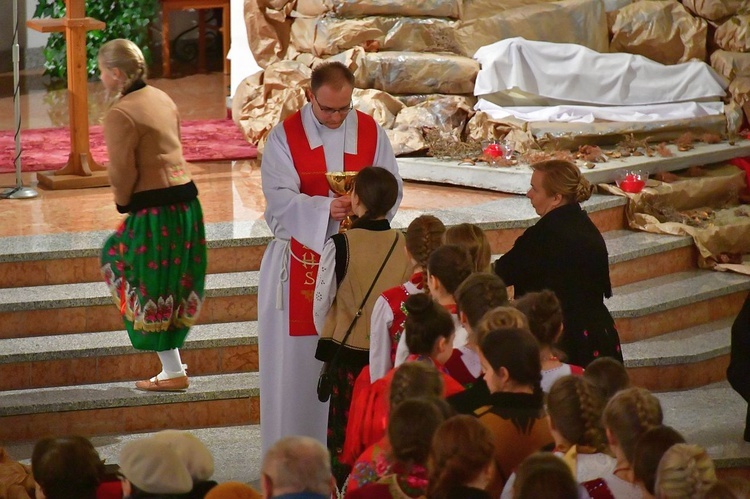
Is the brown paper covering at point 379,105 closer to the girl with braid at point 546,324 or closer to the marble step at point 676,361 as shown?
the marble step at point 676,361

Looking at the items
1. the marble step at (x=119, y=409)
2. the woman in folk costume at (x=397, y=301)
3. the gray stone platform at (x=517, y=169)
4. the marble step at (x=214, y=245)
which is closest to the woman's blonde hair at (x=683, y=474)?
the woman in folk costume at (x=397, y=301)

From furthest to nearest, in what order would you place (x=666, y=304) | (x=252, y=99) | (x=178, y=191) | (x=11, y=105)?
(x=11, y=105), (x=252, y=99), (x=666, y=304), (x=178, y=191)

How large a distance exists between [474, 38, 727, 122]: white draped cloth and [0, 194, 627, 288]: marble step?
59.7 inches

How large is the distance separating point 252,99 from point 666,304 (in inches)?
132

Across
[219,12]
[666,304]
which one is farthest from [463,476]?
[219,12]

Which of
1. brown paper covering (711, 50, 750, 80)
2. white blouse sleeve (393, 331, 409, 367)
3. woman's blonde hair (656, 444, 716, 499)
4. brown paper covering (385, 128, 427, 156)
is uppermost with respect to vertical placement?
brown paper covering (711, 50, 750, 80)

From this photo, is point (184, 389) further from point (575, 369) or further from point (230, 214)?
point (575, 369)

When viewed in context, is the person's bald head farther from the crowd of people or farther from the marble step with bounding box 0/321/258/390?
the marble step with bounding box 0/321/258/390

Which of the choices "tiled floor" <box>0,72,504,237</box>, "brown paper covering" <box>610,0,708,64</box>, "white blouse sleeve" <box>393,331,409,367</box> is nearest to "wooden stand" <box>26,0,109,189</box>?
"tiled floor" <box>0,72,504,237</box>

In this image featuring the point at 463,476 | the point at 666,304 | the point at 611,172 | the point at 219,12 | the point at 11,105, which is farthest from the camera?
the point at 219,12

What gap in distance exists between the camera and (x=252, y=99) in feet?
28.0

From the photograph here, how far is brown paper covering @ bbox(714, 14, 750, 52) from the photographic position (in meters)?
9.18

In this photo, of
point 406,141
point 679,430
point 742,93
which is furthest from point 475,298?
point 742,93

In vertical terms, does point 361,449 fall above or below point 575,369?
below
